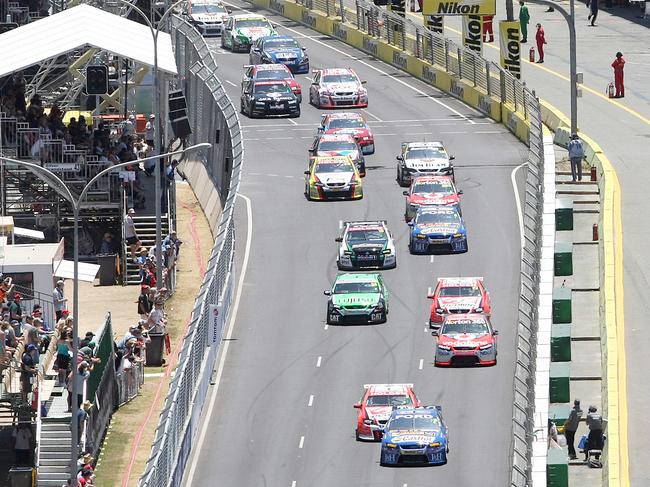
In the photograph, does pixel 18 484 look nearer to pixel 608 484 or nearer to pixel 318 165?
pixel 608 484

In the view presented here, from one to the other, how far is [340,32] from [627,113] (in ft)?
63.5

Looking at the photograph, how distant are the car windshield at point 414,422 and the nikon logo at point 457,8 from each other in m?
34.4

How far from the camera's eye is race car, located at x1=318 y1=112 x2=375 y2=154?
7175 cm

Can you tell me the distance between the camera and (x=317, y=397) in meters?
51.2

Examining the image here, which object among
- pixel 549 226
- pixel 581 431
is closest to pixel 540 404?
pixel 581 431

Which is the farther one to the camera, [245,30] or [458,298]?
[245,30]

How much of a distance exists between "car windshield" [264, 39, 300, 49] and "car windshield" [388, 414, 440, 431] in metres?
41.6

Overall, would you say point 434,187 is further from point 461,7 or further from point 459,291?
point 461,7

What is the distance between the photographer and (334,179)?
6681cm

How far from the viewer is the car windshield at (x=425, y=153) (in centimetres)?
6794

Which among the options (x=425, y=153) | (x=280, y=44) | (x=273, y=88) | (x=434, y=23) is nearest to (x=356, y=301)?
(x=425, y=153)

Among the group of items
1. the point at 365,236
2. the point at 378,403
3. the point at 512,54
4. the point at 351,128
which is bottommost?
the point at 378,403

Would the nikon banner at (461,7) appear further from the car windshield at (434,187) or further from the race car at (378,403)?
the race car at (378,403)

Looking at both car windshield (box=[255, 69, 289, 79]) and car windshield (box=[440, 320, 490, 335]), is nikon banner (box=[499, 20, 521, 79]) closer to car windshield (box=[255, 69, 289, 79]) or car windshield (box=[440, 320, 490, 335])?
car windshield (box=[255, 69, 289, 79])
